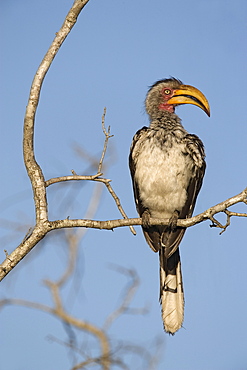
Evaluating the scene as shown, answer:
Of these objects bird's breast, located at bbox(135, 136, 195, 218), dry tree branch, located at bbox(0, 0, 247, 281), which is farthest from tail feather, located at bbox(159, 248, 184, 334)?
dry tree branch, located at bbox(0, 0, 247, 281)

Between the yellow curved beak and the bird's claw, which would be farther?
the yellow curved beak

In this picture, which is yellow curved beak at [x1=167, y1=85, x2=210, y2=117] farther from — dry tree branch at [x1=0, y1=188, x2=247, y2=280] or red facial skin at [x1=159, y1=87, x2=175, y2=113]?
dry tree branch at [x1=0, y1=188, x2=247, y2=280]

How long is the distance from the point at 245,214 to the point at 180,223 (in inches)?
25.3

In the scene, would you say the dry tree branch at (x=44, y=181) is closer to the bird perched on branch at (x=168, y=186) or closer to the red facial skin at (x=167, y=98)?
the bird perched on branch at (x=168, y=186)

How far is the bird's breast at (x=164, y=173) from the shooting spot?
4.77 m

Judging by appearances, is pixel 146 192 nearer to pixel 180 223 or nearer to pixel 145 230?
pixel 145 230

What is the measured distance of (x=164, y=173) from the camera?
15.6 ft

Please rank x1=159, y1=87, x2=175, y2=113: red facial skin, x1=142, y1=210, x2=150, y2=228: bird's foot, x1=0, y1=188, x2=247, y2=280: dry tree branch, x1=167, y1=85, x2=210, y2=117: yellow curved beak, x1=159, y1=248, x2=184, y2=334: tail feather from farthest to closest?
x1=159, y1=87, x2=175, y2=113: red facial skin
x1=167, y1=85, x2=210, y2=117: yellow curved beak
x1=159, y1=248, x2=184, y2=334: tail feather
x1=142, y1=210, x2=150, y2=228: bird's foot
x1=0, y1=188, x2=247, y2=280: dry tree branch

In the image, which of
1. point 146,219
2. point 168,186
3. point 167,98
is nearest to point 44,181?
point 146,219

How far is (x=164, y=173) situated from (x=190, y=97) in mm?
1370

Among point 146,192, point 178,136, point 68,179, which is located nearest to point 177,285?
point 146,192

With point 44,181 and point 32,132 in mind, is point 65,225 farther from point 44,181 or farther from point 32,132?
point 32,132

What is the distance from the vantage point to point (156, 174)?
15.7ft

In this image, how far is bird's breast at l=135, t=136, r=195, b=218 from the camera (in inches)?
188
